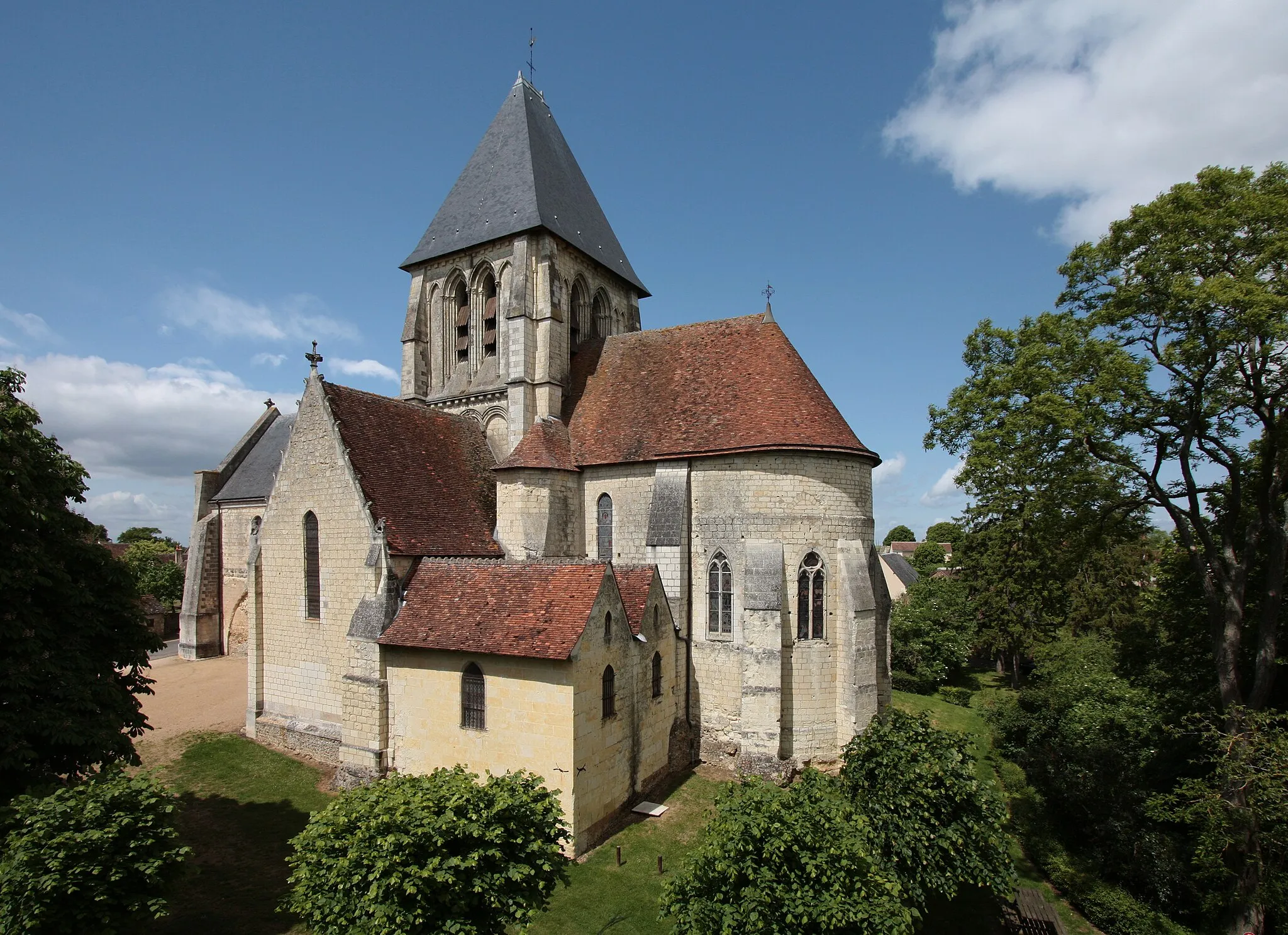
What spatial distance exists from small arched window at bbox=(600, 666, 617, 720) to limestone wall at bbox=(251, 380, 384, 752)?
6.64 metres

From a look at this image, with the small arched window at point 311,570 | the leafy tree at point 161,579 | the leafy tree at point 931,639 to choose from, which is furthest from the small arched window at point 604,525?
the leafy tree at point 161,579

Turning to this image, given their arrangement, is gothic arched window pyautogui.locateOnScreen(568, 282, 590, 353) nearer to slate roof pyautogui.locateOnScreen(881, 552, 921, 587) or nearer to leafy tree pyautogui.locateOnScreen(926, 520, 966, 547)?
slate roof pyautogui.locateOnScreen(881, 552, 921, 587)

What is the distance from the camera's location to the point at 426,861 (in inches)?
365

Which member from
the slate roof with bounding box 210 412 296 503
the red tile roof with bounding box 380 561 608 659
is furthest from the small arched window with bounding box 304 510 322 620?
the slate roof with bounding box 210 412 296 503

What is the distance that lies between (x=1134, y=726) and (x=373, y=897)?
2237 centimetres

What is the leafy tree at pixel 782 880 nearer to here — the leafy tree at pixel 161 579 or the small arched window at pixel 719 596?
the small arched window at pixel 719 596

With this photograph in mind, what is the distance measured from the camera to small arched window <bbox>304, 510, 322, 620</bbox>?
63.2ft

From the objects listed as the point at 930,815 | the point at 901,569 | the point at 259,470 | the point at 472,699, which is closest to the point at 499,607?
the point at 472,699

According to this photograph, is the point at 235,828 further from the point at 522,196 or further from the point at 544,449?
the point at 522,196

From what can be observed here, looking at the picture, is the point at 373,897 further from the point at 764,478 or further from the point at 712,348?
the point at 712,348

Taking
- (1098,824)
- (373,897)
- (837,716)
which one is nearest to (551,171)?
(837,716)

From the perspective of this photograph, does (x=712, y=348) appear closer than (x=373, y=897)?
No

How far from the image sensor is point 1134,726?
20.2 metres

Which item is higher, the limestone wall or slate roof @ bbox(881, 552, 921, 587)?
the limestone wall
